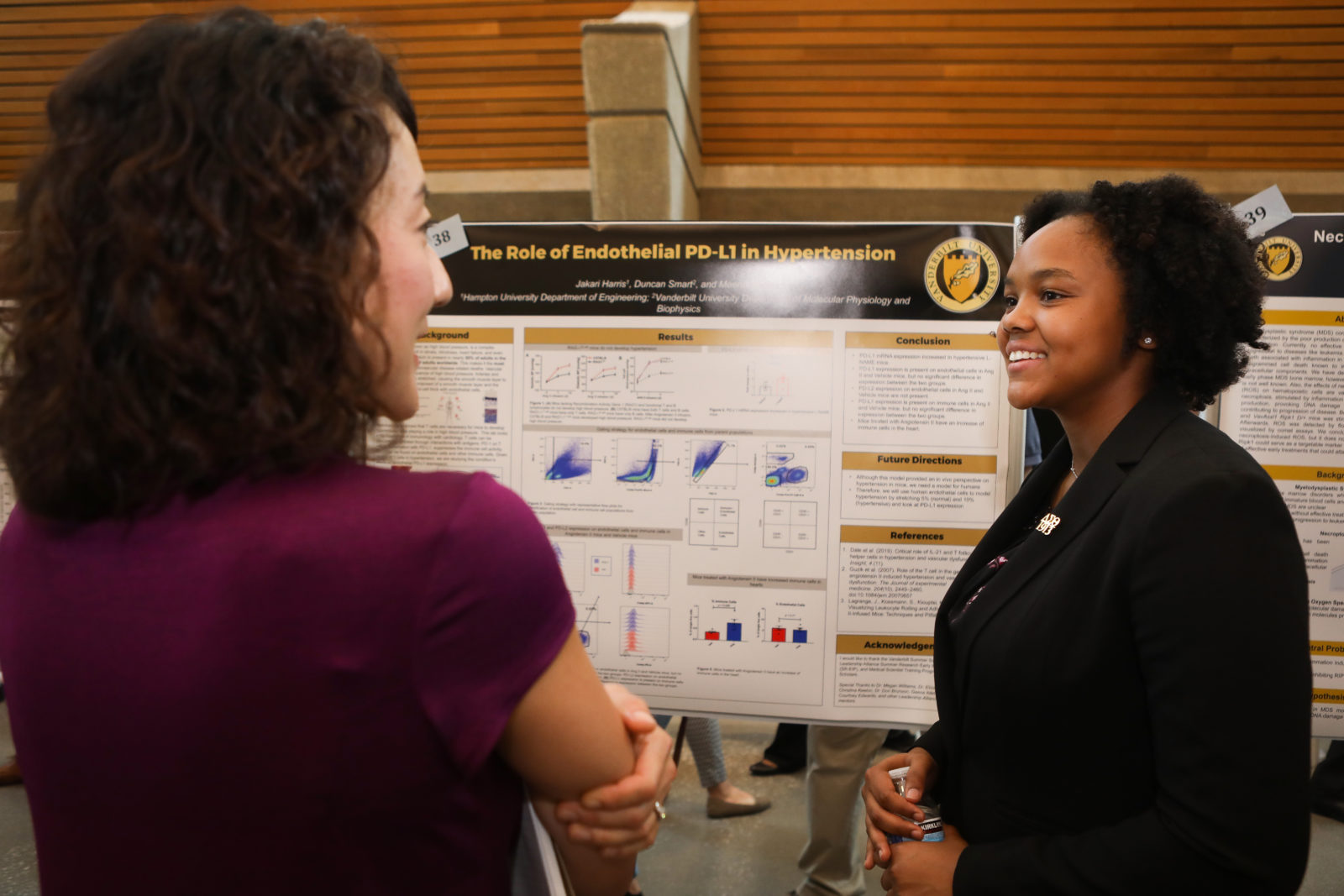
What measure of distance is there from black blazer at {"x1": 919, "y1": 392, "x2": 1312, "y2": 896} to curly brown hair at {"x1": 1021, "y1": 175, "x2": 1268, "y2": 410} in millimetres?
91

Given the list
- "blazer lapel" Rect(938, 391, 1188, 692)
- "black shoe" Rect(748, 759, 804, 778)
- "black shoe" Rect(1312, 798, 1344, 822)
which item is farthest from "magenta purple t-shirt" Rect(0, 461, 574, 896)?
"black shoe" Rect(1312, 798, 1344, 822)

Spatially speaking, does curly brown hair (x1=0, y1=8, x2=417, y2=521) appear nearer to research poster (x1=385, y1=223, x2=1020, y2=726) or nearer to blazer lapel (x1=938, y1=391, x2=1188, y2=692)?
blazer lapel (x1=938, y1=391, x2=1188, y2=692)

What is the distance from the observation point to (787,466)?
7.92 ft

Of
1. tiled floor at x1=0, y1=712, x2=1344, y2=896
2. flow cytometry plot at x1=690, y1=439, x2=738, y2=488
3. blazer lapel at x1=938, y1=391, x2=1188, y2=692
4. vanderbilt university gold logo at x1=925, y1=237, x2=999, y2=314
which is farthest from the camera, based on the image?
tiled floor at x1=0, y1=712, x2=1344, y2=896

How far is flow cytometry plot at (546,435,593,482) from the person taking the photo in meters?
2.48

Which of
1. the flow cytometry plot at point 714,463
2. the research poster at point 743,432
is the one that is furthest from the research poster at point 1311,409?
the flow cytometry plot at point 714,463

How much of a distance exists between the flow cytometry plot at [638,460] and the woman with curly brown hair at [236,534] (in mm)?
1826

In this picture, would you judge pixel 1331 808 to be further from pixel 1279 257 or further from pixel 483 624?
pixel 483 624

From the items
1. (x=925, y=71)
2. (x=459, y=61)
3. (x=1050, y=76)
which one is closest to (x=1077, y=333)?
(x=925, y=71)

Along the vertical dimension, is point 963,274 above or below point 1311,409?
above

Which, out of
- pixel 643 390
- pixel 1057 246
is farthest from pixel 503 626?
pixel 643 390

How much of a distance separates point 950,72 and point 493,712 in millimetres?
6099

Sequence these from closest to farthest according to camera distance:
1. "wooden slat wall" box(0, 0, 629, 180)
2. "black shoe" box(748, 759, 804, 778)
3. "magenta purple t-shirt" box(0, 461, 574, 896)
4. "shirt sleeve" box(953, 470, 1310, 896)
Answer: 1. "magenta purple t-shirt" box(0, 461, 574, 896)
2. "shirt sleeve" box(953, 470, 1310, 896)
3. "black shoe" box(748, 759, 804, 778)
4. "wooden slat wall" box(0, 0, 629, 180)

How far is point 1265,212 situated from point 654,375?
69.2 inches
